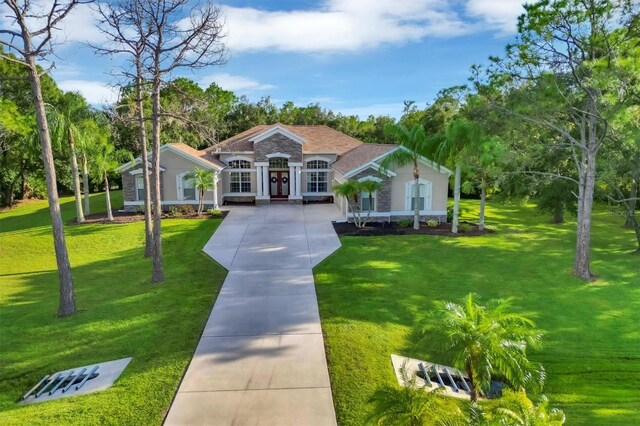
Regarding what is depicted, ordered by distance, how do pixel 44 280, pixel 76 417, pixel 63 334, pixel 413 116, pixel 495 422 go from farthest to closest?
1. pixel 413 116
2. pixel 44 280
3. pixel 63 334
4. pixel 76 417
5. pixel 495 422

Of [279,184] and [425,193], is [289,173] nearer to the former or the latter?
[279,184]

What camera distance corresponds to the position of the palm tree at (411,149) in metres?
20.1

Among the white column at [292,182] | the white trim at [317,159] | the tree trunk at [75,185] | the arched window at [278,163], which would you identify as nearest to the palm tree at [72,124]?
the tree trunk at [75,185]

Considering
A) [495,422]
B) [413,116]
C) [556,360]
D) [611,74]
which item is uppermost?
[413,116]

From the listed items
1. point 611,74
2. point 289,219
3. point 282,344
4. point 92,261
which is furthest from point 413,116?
point 282,344

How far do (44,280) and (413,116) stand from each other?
102 feet

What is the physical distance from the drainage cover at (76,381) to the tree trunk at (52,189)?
3284 mm

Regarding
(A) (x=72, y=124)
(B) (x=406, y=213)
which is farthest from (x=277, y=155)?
(A) (x=72, y=124)

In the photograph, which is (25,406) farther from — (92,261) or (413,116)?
(413,116)

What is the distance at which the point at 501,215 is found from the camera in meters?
27.1

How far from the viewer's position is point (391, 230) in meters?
20.6

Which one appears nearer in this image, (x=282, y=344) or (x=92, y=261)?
(x=282, y=344)

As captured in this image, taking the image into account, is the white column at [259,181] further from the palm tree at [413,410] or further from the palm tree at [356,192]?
the palm tree at [413,410]

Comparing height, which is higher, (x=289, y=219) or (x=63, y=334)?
(x=289, y=219)
